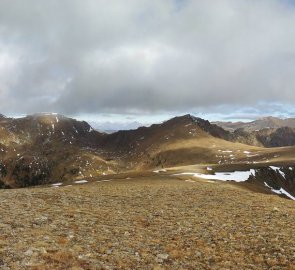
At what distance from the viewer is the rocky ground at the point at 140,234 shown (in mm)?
16328

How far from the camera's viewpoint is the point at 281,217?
24.7 metres

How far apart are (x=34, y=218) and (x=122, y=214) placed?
5.59 metres

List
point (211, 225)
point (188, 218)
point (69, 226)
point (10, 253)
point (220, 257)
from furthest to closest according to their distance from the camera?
point (188, 218) < point (211, 225) < point (69, 226) < point (220, 257) < point (10, 253)

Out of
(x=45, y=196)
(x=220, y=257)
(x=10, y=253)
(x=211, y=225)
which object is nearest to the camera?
(x=10, y=253)

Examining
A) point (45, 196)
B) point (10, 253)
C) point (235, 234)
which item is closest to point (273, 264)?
point (235, 234)

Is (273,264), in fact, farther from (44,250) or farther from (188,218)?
(44,250)

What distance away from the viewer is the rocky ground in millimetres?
16328

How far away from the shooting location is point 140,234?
20.1 meters

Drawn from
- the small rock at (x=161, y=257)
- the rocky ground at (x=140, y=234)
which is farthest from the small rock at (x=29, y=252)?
the small rock at (x=161, y=257)

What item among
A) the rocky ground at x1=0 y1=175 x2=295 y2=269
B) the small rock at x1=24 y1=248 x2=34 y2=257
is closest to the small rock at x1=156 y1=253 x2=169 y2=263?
the rocky ground at x1=0 y1=175 x2=295 y2=269

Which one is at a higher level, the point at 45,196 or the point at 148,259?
the point at 45,196

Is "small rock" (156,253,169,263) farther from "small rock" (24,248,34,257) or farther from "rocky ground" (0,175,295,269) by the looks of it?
"small rock" (24,248,34,257)

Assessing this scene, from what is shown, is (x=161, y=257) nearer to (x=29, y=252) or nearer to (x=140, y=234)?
(x=140, y=234)

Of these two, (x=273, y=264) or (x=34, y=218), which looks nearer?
(x=273, y=264)
